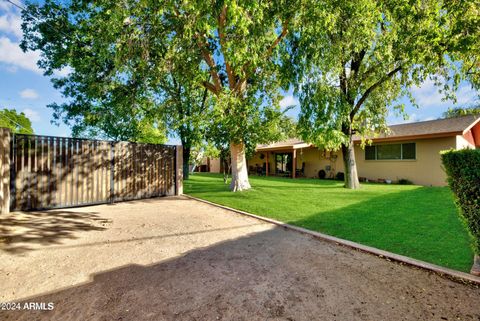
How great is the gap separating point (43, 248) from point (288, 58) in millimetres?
9881

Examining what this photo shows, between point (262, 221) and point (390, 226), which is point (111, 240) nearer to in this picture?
point (262, 221)

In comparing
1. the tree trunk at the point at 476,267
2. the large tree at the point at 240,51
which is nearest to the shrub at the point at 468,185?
the tree trunk at the point at 476,267

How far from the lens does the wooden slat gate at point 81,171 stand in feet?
23.2

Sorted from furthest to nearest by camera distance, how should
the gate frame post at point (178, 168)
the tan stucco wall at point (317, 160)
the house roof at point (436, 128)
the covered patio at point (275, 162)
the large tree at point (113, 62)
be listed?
1. the covered patio at point (275, 162)
2. the tan stucco wall at point (317, 160)
3. the house roof at point (436, 128)
4. the gate frame post at point (178, 168)
5. the large tree at point (113, 62)

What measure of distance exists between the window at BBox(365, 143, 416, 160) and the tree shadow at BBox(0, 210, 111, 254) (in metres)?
16.5

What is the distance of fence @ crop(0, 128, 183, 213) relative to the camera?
6.92 m

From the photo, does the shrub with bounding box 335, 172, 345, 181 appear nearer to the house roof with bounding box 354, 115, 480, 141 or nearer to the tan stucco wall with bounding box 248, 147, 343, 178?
the tan stucco wall with bounding box 248, 147, 343, 178

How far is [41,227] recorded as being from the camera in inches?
219

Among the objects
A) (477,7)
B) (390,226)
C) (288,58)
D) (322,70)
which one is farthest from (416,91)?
(390,226)

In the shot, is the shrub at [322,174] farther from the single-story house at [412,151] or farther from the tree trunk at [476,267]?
the tree trunk at [476,267]

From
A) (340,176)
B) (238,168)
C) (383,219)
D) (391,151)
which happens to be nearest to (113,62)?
(238,168)

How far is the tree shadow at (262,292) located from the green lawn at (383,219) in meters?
0.87

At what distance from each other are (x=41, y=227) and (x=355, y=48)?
38.4 ft

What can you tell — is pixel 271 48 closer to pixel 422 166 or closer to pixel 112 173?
pixel 112 173
